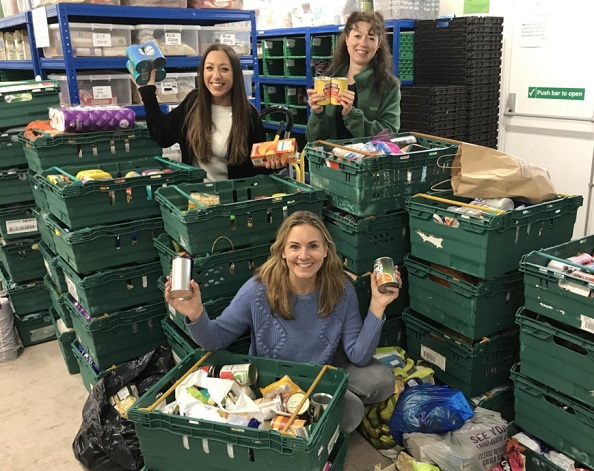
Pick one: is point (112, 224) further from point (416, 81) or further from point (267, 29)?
point (267, 29)

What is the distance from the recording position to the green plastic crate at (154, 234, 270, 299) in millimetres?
2384

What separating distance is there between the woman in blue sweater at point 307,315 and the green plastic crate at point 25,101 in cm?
182

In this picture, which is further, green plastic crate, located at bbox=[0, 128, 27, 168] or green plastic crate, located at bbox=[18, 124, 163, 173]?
green plastic crate, located at bbox=[0, 128, 27, 168]

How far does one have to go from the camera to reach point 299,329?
229 cm

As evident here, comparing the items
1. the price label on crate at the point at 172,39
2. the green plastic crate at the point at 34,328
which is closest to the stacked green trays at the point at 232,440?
the green plastic crate at the point at 34,328

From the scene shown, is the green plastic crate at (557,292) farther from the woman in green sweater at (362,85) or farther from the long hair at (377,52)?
the long hair at (377,52)

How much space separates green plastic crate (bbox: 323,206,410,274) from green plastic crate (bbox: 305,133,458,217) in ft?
0.16

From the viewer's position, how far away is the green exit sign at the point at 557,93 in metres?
4.43

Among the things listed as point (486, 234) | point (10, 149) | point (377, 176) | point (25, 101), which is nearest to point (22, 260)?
point (10, 149)

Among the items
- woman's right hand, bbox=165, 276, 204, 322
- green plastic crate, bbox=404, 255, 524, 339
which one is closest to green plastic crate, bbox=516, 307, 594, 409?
green plastic crate, bbox=404, 255, 524, 339

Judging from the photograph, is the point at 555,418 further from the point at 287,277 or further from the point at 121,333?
the point at 121,333

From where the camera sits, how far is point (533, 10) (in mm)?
4598

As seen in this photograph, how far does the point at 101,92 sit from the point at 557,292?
290cm

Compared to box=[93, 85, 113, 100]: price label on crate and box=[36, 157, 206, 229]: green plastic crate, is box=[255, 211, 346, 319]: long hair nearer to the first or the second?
box=[36, 157, 206, 229]: green plastic crate
